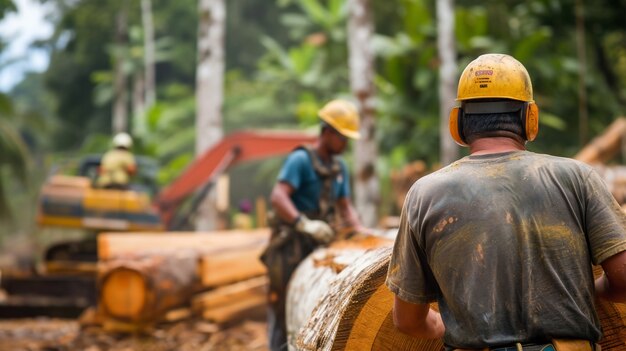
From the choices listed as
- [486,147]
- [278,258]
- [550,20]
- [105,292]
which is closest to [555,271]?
[486,147]

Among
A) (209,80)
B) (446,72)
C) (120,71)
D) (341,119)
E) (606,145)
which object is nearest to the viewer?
(341,119)

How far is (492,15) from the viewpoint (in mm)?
21688

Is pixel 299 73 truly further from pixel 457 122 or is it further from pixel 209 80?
pixel 457 122

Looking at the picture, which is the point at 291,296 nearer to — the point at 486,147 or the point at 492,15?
the point at 486,147

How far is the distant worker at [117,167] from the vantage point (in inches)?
546

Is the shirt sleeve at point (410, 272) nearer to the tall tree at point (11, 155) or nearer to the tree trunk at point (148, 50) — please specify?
the tall tree at point (11, 155)

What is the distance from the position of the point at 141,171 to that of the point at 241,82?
2330 centimetres

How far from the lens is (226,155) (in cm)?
1342

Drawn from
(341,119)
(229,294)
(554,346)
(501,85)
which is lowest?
(229,294)

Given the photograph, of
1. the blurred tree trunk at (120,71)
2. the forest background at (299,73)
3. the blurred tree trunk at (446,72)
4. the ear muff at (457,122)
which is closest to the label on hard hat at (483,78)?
the ear muff at (457,122)

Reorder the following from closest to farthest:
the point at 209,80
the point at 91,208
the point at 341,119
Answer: the point at 341,119, the point at 91,208, the point at 209,80

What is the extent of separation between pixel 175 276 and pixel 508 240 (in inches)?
296

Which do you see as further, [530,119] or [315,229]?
[315,229]

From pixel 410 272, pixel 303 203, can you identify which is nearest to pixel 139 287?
pixel 303 203
